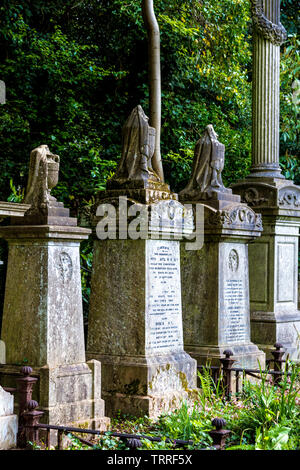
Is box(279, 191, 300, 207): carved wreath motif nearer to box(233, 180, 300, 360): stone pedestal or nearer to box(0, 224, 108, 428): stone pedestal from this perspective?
box(233, 180, 300, 360): stone pedestal

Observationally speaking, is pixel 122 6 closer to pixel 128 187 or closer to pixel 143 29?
pixel 143 29

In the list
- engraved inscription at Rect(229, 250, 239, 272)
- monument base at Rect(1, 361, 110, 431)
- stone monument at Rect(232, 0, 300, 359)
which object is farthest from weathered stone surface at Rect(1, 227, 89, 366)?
stone monument at Rect(232, 0, 300, 359)

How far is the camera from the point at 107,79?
1590cm

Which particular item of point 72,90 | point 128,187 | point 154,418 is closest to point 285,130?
point 72,90

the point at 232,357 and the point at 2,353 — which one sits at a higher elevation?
the point at 2,353

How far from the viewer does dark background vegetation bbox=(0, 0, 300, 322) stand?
45.3ft

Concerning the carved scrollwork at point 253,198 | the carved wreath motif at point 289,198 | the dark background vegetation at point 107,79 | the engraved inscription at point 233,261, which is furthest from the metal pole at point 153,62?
the engraved inscription at point 233,261

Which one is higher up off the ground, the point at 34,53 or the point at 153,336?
the point at 34,53

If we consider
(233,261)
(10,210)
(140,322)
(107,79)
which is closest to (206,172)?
(233,261)

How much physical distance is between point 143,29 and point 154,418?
9.14m

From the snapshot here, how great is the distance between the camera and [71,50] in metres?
14.3

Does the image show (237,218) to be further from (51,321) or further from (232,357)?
(51,321)

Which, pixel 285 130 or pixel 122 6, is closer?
pixel 122 6

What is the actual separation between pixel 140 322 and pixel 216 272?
1.78 m
